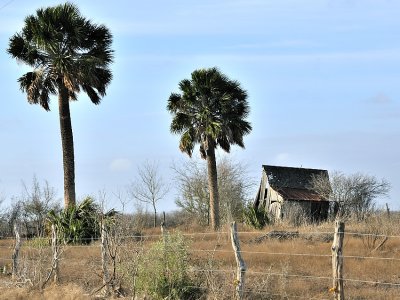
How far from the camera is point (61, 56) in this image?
30938mm

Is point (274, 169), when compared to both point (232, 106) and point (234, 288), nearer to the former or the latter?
point (232, 106)

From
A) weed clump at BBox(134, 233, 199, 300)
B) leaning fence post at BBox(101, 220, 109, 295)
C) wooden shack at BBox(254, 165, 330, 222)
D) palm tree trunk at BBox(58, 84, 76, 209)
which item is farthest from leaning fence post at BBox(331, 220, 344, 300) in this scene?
wooden shack at BBox(254, 165, 330, 222)

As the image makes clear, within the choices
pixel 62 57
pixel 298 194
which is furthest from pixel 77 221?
pixel 298 194

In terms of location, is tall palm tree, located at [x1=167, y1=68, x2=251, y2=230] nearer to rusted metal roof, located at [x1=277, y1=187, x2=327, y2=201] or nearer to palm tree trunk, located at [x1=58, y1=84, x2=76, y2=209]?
rusted metal roof, located at [x1=277, y1=187, x2=327, y2=201]

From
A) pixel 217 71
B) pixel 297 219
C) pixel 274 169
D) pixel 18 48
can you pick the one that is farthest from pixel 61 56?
pixel 274 169

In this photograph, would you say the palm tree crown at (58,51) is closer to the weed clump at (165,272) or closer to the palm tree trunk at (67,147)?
the palm tree trunk at (67,147)

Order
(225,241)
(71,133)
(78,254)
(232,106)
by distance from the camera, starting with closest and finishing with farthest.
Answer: (78,254), (225,241), (71,133), (232,106)

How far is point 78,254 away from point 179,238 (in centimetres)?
750

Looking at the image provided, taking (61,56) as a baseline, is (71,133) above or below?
below

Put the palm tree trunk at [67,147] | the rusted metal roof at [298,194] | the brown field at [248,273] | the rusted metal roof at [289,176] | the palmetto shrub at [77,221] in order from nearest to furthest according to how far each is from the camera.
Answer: the brown field at [248,273]
the palmetto shrub at [77,221]
the palm tree trunk at [67,147]
the rusted metal roof at [298,194]
the rusted metal roof at [289,176]

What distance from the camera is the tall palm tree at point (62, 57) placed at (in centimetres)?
3047

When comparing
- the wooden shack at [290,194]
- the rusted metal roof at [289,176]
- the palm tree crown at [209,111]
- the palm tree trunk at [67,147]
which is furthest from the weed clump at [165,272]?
the rusted metal roof at [289,176]

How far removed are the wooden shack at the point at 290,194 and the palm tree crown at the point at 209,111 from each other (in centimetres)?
587

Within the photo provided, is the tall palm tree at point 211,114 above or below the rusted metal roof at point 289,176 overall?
above
